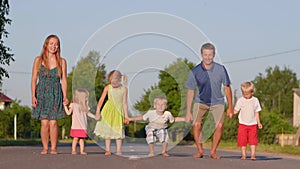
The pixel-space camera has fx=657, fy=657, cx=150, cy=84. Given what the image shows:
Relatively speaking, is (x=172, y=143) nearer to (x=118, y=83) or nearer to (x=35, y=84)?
(x=118, y=83)

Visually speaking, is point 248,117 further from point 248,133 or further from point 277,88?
point 277,88

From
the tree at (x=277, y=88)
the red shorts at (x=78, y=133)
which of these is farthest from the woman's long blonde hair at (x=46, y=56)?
the tree at (x=277, y=88)

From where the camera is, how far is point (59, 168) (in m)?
8.30

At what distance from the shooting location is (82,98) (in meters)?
11.5

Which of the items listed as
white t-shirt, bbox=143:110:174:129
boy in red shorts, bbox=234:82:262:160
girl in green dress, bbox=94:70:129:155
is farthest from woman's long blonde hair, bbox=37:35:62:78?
boy in red shorts, bbox=234:82:262:160

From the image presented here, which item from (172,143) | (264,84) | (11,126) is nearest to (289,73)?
(264,84)

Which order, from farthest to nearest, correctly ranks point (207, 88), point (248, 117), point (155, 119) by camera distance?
point (248, 117)
point (155, 119)
point (207, 88)

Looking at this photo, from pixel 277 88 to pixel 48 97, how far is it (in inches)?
4442

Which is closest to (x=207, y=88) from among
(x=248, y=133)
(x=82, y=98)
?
(x=248, y=133)

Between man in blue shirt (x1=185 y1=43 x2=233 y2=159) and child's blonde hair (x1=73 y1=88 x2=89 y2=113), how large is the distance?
68.8 inches

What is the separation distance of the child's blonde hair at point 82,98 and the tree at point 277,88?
108834 mm

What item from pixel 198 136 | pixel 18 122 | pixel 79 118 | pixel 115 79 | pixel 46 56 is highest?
pixel 46 56

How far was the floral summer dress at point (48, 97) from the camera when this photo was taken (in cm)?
1097

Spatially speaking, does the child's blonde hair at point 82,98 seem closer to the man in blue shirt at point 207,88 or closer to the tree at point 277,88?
the man in blue shirt at point 207,88
